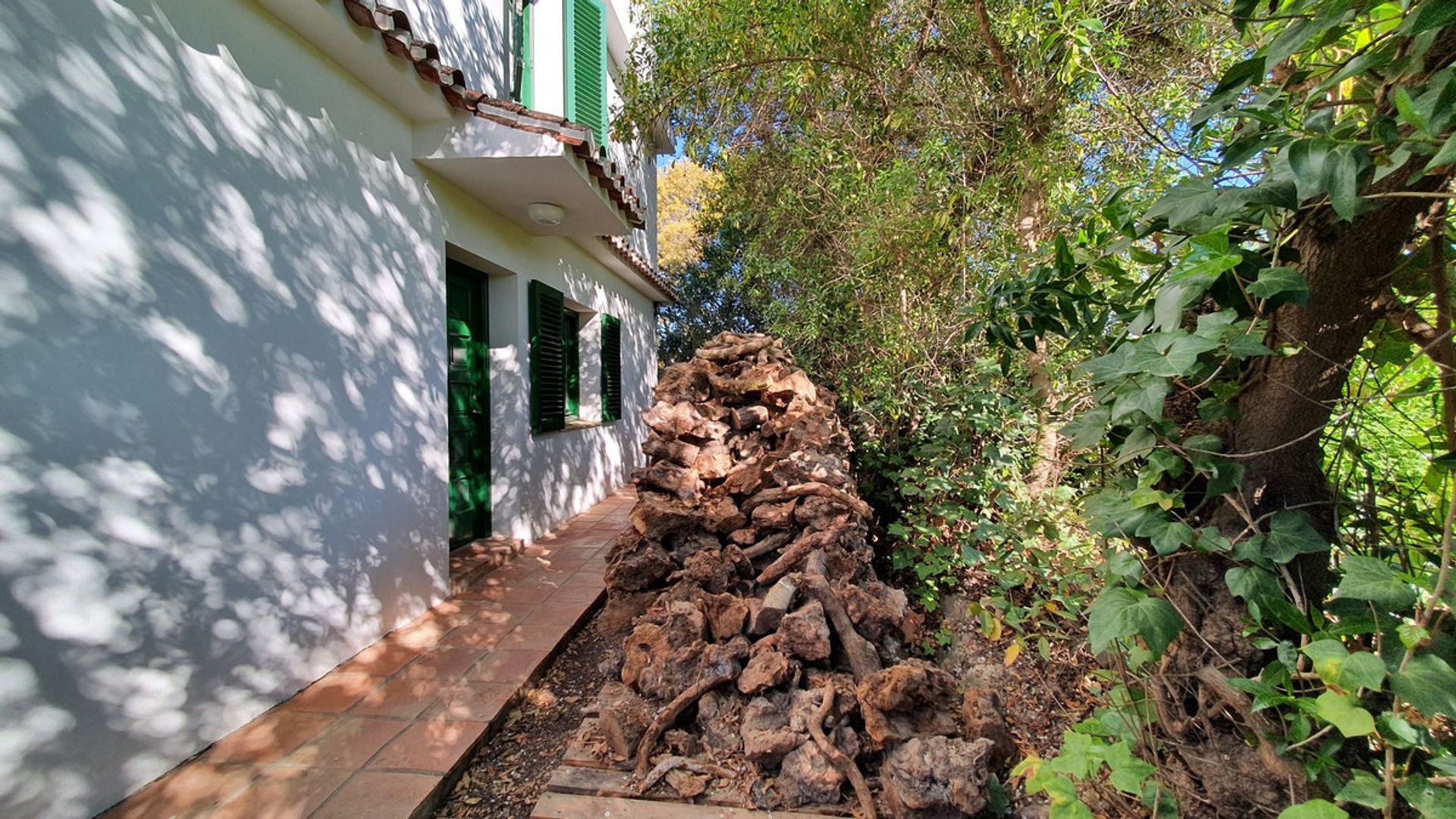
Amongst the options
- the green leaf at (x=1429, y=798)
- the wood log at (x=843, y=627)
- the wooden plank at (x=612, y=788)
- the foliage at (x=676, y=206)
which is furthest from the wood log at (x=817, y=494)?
the foliage at (x=676, y=206)

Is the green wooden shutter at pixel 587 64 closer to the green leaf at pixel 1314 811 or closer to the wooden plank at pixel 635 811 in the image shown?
the wooden plank at pixel 635 811

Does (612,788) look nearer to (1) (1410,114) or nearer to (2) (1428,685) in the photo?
(2) (1428,685)

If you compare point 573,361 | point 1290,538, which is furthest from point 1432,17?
point 573,361

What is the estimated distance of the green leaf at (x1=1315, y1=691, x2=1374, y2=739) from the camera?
735mm

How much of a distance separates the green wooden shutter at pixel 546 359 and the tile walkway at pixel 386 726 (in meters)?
1.84

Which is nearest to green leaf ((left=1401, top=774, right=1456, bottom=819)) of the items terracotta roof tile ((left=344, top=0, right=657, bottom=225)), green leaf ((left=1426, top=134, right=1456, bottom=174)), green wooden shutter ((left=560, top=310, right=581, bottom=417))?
green leaf ((left=1426, top=134, right=1456, bottom=174))

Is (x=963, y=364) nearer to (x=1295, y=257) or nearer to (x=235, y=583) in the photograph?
(x=1295, y=257)

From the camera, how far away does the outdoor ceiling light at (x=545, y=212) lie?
4.07 meters

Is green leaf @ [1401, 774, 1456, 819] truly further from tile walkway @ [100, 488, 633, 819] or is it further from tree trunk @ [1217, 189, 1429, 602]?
tile walkway @ [100, 488, 633, 819]

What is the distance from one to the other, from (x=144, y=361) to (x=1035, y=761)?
295cm

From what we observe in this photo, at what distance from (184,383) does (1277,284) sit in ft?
10.2

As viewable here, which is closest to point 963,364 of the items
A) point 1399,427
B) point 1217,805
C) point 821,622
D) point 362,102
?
point 821,622

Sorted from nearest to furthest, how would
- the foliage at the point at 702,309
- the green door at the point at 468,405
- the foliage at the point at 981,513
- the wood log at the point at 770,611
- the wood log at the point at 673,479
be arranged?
the wood log at the point at 770,611
the foliage at the point at 981,513
the wood log at the point at 673,479
the green door at the point at 468,405
the foliage at the point at 702,309

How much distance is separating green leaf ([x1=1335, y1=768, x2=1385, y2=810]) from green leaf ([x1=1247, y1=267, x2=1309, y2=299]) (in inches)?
29.7
